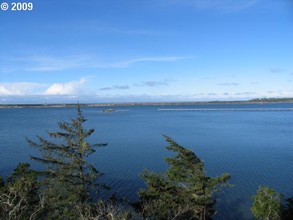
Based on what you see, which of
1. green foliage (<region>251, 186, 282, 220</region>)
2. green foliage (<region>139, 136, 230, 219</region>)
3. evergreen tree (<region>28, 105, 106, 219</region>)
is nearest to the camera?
green foliage (<region>139, 136, 230, 219</region>)

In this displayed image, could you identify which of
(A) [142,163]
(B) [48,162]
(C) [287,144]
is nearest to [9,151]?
(A) [142,163]

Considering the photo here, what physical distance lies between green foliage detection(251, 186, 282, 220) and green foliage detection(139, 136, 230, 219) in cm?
254

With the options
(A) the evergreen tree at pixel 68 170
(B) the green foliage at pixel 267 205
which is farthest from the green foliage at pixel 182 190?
(A) the evergreen tree at pixel 68 170

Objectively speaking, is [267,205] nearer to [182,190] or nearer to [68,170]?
[182,190]

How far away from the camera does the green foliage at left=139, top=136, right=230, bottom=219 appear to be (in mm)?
16859

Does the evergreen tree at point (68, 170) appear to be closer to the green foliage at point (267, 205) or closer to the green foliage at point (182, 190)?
the green foliage at point (182, 190)

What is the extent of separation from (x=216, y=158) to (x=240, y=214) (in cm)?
1803

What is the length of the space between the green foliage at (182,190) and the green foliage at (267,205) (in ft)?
8.32

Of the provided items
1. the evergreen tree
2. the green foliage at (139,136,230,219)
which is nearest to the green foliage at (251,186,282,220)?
the green foliage at (139,136,230,219)

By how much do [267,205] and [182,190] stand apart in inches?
191

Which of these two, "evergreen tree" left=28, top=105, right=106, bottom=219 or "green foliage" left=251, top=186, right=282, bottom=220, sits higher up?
"evergreen tree" left=28, top=105, right=106, bottom=219

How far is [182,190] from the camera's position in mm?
18078

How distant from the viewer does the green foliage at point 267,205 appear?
18000mm

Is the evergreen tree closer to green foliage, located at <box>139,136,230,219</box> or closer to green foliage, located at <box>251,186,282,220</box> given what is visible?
green foliage, located at <box>139,136,230,219</box>
